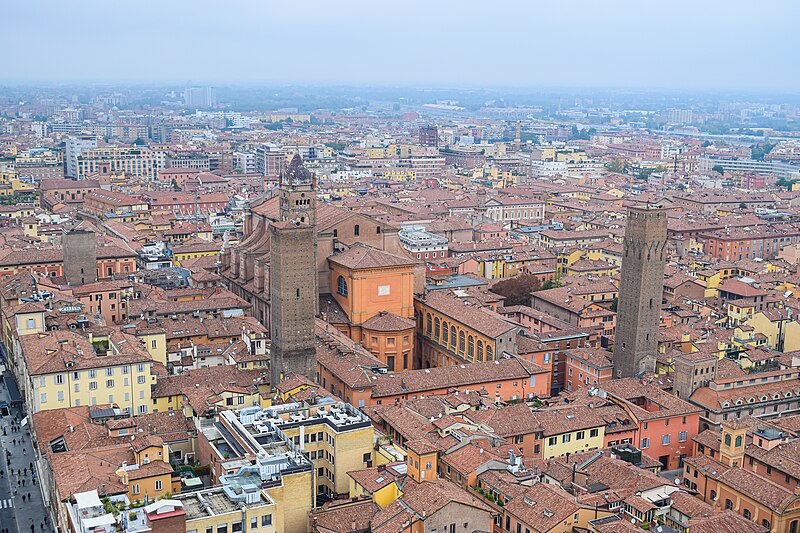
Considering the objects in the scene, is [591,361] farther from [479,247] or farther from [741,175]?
[741,175]

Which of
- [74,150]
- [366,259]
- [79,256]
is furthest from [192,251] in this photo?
[74,150]

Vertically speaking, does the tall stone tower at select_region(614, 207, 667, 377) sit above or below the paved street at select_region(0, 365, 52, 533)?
above

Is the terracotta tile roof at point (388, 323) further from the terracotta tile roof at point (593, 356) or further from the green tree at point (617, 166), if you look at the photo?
the green tree at point (617, 166)

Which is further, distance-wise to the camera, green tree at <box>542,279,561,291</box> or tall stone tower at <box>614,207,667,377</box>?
green tree at <box>542,279,561,291</box>

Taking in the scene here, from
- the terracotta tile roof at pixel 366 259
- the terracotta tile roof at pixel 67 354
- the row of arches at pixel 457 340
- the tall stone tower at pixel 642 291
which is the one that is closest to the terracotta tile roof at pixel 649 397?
the tall stone tower at pixel 642 291

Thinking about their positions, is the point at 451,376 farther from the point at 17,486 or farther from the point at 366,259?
the point at 17,486

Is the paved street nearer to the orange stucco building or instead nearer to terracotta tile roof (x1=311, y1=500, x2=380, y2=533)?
terracotta tile roof (x1=311, y1=500, x2=380, y2=533)

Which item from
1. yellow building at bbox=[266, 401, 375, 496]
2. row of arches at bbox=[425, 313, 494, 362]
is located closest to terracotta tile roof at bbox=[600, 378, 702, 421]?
row of arches at bbox=[425, 313, 494, 362]
